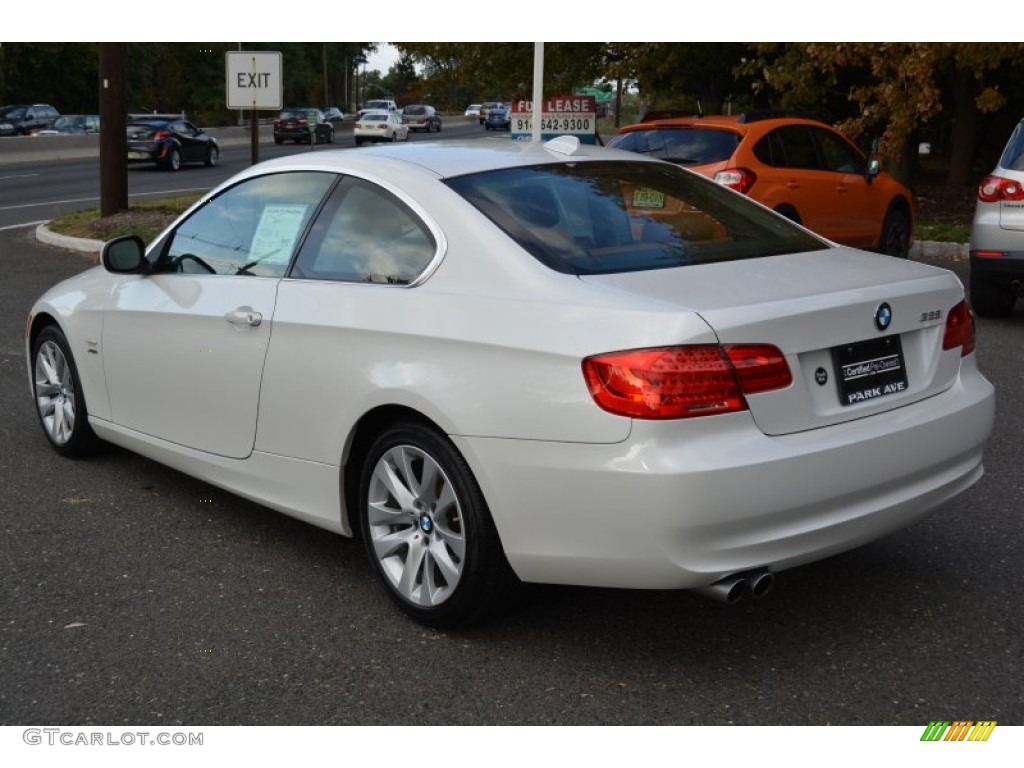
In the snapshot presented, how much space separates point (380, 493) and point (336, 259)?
870mm

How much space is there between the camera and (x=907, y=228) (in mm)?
13602

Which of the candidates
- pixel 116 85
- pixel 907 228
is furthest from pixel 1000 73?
pixel 116 85

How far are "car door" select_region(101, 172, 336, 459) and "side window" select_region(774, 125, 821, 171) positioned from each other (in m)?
7.41

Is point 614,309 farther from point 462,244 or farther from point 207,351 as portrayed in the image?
point 207,351

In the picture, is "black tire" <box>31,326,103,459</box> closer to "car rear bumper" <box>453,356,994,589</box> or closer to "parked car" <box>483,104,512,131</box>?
"car rear bumper" <box>453,356,994,589</box>

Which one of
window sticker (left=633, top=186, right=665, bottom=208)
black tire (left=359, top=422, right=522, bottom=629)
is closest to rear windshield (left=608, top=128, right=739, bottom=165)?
window sticker (left=633, top=186, right=665, bottom=208)

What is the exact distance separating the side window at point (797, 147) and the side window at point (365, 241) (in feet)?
25.3

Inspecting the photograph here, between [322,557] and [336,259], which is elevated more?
[336,259]

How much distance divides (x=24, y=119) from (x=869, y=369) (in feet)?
185

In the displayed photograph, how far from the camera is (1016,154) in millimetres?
10008

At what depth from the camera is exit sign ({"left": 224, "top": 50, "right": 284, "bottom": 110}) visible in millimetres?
16406

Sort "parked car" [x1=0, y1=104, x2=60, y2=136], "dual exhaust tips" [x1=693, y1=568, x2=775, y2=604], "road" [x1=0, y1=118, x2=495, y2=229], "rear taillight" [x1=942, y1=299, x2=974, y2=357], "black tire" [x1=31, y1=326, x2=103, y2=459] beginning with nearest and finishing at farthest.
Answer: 1. "dual exhaust tips" [x1=693, y1=568, x2=775, y2=604]
2. "rear taillight" [x1=942, y1=299, x2=974, y2=357]
3. "black tire" [x1=31, y1=326, x2=103, y2=459]
4. "road" [x1=0, y1=118, x2=495, y2=229]
5. "parked car" [x1=0, y1=104, x2=60, y2=136]

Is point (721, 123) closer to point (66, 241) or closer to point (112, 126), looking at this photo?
point (66, 241)

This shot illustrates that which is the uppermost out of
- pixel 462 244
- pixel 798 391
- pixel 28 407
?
pixel 462 244
